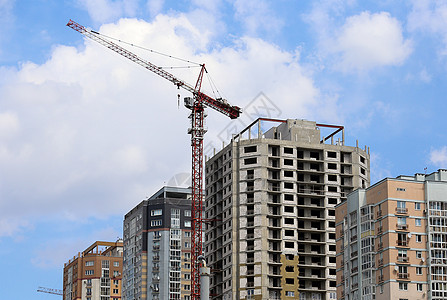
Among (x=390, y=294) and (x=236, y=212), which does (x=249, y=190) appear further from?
(x=390, y=294)

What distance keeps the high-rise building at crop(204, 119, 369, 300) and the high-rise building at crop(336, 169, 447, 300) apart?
38.7 metres

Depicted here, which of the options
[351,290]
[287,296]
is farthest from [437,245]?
[287,296]

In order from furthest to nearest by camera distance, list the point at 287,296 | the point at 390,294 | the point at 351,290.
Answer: the point at 287,296 < the point at 351,290 < the point at 390,294

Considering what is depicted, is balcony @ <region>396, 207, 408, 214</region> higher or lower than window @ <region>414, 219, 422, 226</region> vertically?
higher

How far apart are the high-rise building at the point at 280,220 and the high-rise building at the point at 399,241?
3873 cm

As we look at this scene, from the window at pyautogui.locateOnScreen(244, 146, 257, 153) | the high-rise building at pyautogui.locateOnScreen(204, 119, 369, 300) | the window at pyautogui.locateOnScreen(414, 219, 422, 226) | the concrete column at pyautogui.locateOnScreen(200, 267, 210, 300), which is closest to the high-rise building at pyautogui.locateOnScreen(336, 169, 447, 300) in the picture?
the window at pyautogui.locateOnScreen(414, 219, 422, 226)

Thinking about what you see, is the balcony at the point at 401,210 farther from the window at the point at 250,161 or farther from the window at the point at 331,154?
the window at the point at 250,161

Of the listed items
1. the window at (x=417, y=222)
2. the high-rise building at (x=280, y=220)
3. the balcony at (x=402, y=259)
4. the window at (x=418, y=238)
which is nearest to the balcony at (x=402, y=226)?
the window at (x=417, y=222)

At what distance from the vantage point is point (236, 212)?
644 ft

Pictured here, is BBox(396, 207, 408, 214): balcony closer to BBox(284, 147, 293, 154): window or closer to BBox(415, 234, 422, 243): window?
BBox(415, 234, 422, 243): window

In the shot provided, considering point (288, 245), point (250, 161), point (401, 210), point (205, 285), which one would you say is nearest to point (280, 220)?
point (288, 245)

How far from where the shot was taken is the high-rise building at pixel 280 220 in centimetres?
19050

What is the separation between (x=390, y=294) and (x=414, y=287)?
4.72 metres

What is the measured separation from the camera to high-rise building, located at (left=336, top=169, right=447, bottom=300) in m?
144
